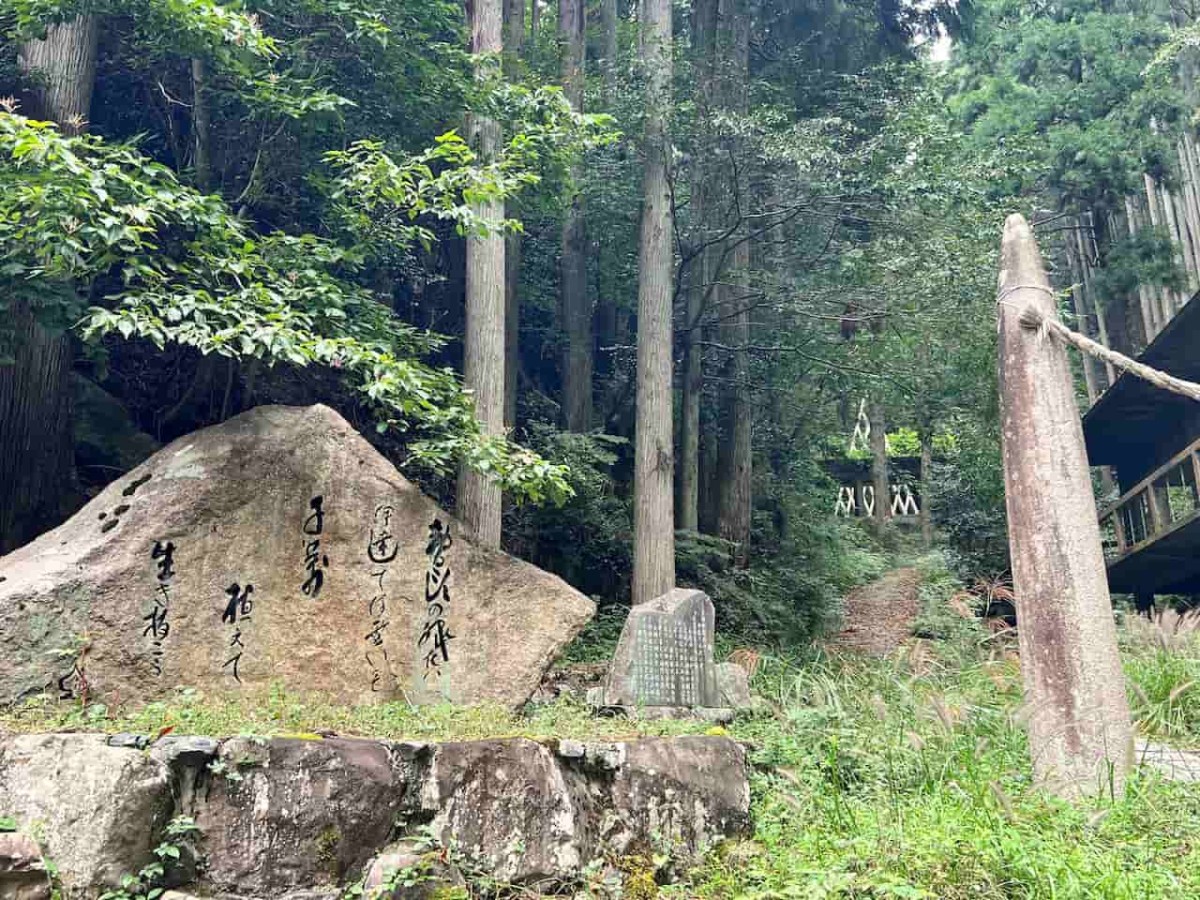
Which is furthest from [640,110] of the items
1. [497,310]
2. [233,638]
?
[233,638]

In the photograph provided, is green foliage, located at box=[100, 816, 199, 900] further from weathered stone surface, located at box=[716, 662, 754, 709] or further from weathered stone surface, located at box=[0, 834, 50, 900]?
weathered stone surface, located at box=[716, 662, 754, 709]

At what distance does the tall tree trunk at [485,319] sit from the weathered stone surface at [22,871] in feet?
15.7

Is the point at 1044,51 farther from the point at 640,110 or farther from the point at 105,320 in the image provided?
the point at 105,320

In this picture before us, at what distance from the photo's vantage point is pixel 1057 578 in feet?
16.1

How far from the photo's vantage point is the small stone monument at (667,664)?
7098 mm

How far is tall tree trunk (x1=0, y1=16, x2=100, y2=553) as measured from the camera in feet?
22.6

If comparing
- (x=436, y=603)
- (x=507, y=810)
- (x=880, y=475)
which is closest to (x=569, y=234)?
(x=436, y=603)

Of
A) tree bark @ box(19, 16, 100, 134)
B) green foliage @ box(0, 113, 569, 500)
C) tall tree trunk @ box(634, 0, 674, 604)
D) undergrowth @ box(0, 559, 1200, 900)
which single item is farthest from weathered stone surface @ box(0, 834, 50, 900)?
tall tree trunk @ box(634, 0, 674, 604)

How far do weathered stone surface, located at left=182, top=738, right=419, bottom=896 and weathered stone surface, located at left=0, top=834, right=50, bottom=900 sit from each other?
55 centimetres

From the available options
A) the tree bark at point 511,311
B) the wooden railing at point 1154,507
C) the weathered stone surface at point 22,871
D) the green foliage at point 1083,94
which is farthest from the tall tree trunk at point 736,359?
the weathered stone surface at point 22,871

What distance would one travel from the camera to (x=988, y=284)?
11203 millimetres

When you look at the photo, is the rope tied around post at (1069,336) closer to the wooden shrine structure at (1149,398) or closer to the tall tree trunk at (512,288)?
the wooden shrine structure at (1149,398)

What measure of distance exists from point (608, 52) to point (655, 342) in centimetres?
478

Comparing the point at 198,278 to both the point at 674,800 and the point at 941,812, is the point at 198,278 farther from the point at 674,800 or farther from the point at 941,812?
Result: the point at 941,812
